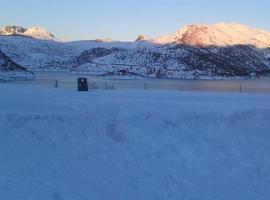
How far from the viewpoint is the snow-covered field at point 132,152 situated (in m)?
12.3

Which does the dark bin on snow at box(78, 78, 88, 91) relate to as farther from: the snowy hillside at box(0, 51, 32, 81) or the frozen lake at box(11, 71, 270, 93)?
the snowy hillside at box(0, 51, 32, 81)

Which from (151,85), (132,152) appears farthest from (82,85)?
(151,85)


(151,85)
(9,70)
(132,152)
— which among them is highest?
(132,152)

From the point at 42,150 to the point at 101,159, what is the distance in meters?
1.67

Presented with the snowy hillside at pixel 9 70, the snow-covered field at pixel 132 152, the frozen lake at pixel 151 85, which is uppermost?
the snow-covered field at pixel 132 152

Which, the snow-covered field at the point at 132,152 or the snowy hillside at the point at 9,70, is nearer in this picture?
the snow-covered field at the point at 132,152

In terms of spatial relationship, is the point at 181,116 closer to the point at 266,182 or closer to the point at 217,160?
the point at 217,160

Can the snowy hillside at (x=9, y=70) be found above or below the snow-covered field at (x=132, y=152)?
below

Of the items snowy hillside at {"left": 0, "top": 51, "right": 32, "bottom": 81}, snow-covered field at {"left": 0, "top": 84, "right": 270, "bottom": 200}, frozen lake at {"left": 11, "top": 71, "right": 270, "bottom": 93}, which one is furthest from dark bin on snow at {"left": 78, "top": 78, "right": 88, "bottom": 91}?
snowy hillside at {"left": 0, "top": 51, "right": 32, "bottom": 81}

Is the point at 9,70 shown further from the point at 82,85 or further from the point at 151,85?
the point at 82,85

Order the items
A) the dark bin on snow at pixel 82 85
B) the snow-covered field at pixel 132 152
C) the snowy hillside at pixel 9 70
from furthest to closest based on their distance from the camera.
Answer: the snowy hillside at pixel 9 70 → the dark bin on snow at pixel 82 85 → the snow-covered field at pixel 132 152

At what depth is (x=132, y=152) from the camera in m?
14.0

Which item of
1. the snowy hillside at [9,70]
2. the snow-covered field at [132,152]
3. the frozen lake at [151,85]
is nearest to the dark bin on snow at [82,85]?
the frozen lake at [151,85]

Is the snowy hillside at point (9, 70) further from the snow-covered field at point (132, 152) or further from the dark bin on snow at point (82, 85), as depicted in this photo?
the snow-covered field at point (132, 152)
